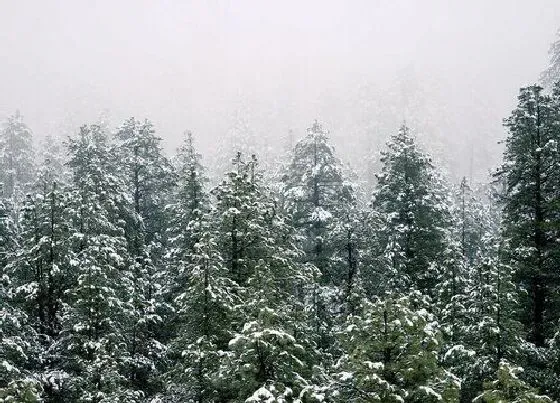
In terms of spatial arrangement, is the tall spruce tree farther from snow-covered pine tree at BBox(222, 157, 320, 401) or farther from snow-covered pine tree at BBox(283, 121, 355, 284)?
snow-covered pine tree at BBox(283, 121, 355, 284)

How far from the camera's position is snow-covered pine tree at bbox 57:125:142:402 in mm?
16859

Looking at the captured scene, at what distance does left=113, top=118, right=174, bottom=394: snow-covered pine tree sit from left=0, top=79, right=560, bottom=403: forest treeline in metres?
0.13

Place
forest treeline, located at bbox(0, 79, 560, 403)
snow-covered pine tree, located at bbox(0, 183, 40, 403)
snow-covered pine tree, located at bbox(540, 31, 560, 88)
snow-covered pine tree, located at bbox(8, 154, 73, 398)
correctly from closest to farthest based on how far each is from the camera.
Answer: forest treeline, located at bbox(0, 79, 560, 403) → snow-covered pine tree, located at bbox(0, 183, 40, 403) → snow-covered pine tree, located at bbox(8, 154, 73, 398) → snow-covered pine tree, located at bbox(540, 31, 560, 88)

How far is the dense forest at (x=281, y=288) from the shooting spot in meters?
13.4

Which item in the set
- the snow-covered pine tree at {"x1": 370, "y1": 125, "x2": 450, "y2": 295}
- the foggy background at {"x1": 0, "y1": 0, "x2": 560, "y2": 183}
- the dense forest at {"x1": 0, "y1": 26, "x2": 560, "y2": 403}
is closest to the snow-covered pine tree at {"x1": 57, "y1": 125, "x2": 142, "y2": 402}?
the dense forest at {"x1": 0, "y1": 26, "x2": 560, "y2": 403}

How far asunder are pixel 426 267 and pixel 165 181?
15110 millimetres

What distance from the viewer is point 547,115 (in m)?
23.0

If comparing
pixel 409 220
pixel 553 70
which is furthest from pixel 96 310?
pixel 553 70

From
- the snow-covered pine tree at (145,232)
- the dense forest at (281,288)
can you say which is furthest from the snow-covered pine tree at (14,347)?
the snow-covered pine tree at (145,232)

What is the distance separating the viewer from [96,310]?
18375mm

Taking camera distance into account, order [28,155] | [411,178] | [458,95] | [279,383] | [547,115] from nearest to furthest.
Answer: [279,383]
[547,115]
[411,178]
[28,155]
[458,95]

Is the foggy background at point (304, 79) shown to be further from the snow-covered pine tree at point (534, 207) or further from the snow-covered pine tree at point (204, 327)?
the snow-covered pine tree at point (204, 327)

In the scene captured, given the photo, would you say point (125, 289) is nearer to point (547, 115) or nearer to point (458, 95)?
point (547, 115)

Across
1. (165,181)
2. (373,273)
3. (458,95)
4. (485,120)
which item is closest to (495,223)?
(373,273)
